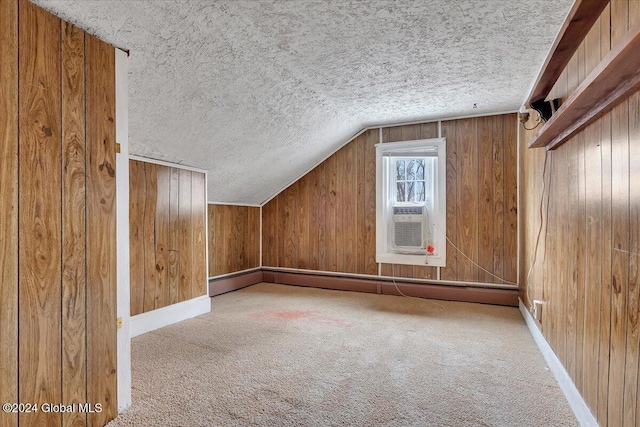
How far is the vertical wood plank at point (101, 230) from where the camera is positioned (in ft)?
4.68

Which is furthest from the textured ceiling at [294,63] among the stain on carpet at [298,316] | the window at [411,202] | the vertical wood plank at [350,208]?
the stain on carpet at [298,316]

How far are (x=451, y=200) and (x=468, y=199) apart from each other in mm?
176

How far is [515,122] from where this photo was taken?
3406 millimetres

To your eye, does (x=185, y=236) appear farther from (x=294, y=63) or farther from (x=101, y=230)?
(x=294, y=63)

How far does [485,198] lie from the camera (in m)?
3.53

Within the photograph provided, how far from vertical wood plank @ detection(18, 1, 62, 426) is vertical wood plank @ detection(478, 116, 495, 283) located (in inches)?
141

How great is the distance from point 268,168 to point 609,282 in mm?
3166

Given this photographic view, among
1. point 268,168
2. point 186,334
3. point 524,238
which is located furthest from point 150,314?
point 524,238

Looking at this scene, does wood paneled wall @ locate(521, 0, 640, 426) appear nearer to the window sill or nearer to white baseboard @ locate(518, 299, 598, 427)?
white baseboard @ locate(518, 299, 598, 427)

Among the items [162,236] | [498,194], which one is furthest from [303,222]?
[498,194]

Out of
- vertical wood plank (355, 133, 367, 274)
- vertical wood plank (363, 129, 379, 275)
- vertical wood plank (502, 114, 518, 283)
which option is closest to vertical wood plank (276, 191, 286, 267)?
vertical wood plank (355, 133, 367, 274)

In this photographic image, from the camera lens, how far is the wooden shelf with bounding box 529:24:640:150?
88 cm

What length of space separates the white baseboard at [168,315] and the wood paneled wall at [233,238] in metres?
0.68

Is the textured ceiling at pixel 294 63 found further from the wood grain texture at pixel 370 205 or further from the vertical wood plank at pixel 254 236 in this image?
the vertical wood plank at pixel 254 236
